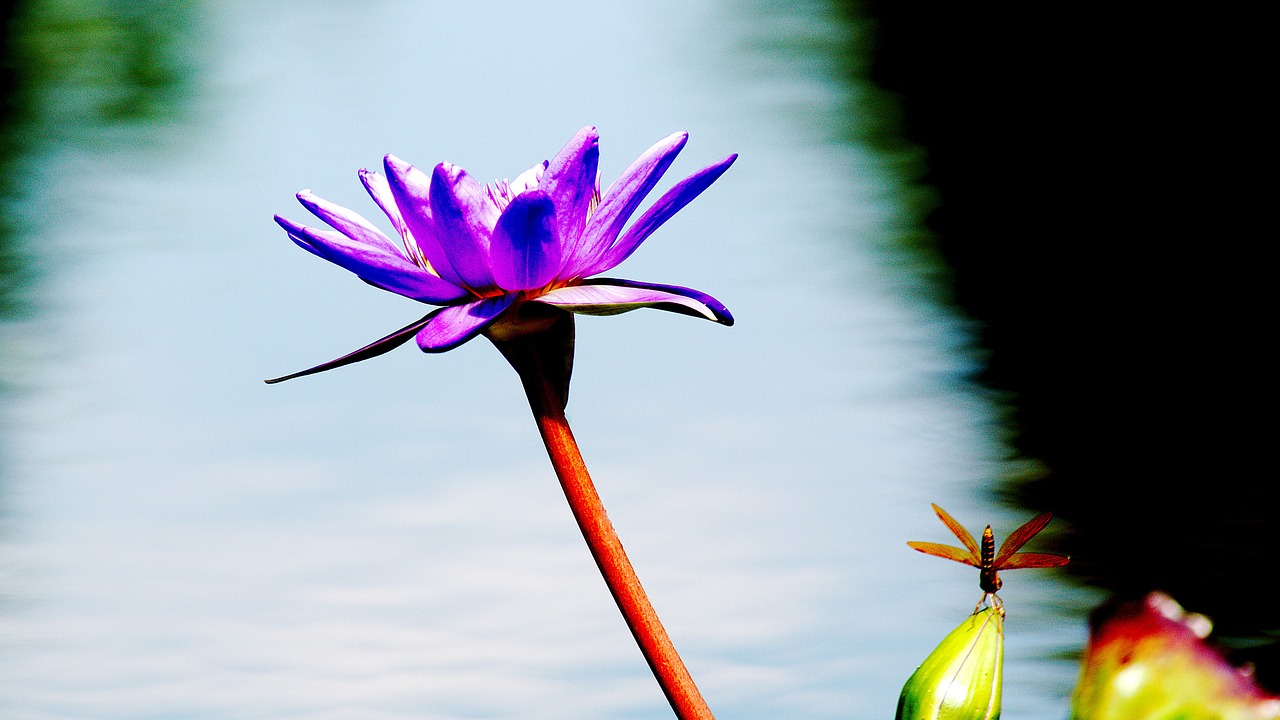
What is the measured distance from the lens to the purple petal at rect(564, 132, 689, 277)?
0.39m

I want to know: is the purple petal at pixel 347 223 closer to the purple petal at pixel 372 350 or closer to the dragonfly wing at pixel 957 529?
the purple petal at pixel 372 350

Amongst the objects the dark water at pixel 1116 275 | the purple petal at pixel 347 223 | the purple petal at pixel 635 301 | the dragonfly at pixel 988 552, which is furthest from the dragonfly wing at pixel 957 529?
the dark water at pixel 1116 275

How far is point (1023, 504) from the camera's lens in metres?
2.12

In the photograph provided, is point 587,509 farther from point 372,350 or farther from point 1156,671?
point 1156,671

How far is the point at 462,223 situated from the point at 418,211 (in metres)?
0.02

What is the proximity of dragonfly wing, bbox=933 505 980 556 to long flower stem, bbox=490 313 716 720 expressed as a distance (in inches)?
4.2

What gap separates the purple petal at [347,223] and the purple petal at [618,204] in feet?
0.25

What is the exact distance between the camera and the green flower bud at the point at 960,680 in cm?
39

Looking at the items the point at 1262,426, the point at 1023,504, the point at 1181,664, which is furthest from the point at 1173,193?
the point at 1181,664

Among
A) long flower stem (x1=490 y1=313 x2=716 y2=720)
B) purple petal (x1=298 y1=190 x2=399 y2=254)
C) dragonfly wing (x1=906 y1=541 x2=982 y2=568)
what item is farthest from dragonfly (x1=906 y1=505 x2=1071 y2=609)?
purple petal (x1=298 y1=190 x2=399 y2=254)

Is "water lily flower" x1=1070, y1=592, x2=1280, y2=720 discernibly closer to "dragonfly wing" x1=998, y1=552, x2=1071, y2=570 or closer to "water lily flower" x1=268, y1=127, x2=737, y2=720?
"dragonfly wing" x1=998, y1=552, x2=1071, y2=570

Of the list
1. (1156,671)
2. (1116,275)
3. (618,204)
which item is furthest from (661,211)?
(1116,275)

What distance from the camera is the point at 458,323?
1.19ft

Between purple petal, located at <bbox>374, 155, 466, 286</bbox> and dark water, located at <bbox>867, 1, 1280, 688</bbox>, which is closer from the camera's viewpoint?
purple petal, located at <bbox>374, 155, 466, 286</bbox>
